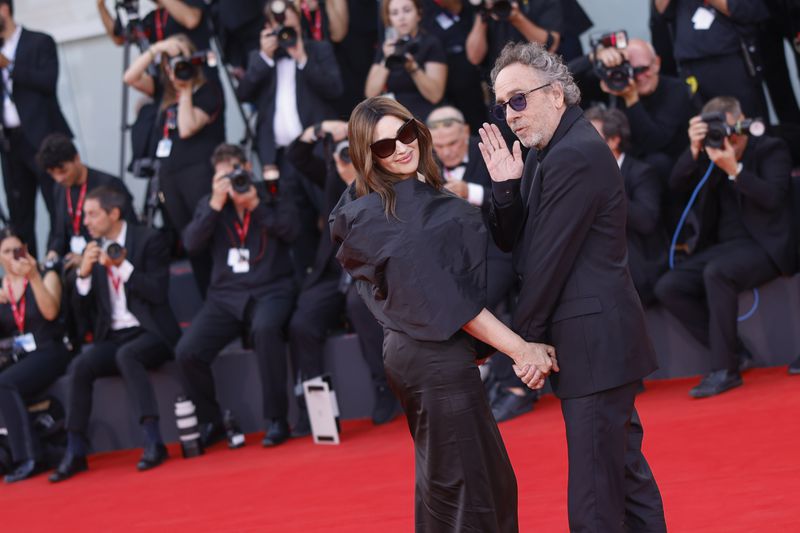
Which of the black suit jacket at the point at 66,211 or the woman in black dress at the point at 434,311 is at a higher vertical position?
the black suit jacket at the point at 66,211

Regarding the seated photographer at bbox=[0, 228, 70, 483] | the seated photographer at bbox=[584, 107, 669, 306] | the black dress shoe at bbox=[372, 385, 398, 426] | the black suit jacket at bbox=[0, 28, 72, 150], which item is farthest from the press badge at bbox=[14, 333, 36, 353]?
the seated photographer at bbox=[584, 107, 669, 306]

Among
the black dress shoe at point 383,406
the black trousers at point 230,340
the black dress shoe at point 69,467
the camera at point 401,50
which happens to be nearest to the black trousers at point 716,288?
the black dress shoe at point 383,406

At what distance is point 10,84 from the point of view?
7.38 meters

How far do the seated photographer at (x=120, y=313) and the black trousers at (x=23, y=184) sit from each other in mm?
1203

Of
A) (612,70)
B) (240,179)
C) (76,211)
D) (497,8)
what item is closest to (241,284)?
(240,179)

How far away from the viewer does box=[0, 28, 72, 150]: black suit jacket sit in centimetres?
730

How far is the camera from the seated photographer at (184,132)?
21.6ft

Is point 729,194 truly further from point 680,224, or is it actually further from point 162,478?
point 162,478

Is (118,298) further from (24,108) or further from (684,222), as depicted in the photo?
(684,222)

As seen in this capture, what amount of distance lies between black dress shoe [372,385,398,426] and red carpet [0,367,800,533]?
73mm

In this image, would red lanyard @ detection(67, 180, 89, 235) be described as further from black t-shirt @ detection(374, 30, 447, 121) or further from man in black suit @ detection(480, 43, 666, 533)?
man in black suit @ detection(480, 43, 666, 533)

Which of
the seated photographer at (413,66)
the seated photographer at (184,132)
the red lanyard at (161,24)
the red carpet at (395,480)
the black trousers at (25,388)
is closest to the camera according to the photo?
the red carpet at (395,480)

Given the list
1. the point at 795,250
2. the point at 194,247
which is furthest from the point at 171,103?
the point at 795,250

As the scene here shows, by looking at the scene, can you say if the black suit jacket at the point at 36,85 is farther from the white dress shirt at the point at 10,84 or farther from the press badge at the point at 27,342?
the press badge at the point at 27,342
